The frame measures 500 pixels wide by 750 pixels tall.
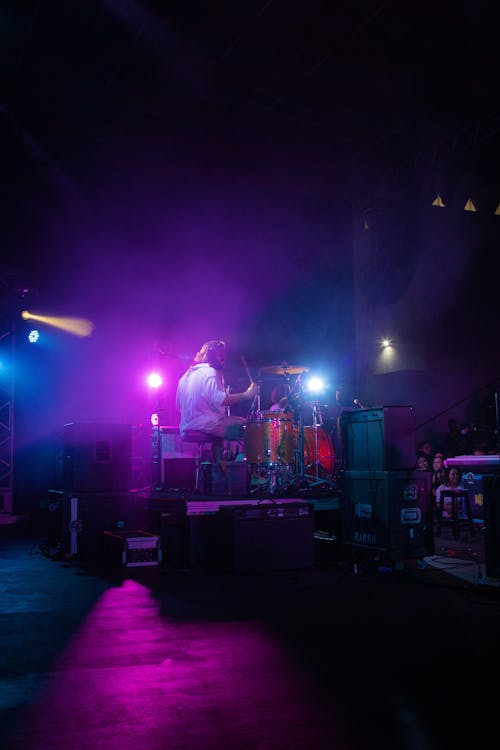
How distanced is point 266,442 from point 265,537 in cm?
261

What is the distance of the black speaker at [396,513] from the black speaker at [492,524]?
2.47ft

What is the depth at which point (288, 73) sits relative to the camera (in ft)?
28.5

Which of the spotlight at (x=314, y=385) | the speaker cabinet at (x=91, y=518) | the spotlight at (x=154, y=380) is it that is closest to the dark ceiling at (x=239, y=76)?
the spotlight at (x=154, y=380)

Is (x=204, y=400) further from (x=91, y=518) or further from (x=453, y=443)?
(x=453, y=443)

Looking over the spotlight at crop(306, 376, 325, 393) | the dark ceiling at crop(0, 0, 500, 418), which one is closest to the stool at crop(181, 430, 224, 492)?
the spotlight at crop(306, 376, 325, 393)

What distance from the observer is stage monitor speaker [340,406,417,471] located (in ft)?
20.1

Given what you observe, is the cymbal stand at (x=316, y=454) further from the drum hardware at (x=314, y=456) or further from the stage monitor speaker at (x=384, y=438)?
Answer: the stage monitor speaker at (x=384, y=438)

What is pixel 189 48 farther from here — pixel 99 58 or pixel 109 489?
pixel 109 489

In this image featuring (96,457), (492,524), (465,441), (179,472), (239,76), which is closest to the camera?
(492,524)

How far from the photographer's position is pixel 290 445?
894 centimetres

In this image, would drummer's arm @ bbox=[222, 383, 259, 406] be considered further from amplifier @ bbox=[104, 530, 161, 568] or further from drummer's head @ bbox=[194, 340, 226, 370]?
amplifier @ bbox=[104, 530, 161, 568]

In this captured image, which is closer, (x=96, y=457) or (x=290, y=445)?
(x=96, y=457)

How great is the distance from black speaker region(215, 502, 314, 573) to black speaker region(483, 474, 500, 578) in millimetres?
1654

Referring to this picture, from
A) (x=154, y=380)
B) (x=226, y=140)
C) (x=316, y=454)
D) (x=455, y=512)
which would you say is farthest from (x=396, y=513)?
(x=226, y=140)
